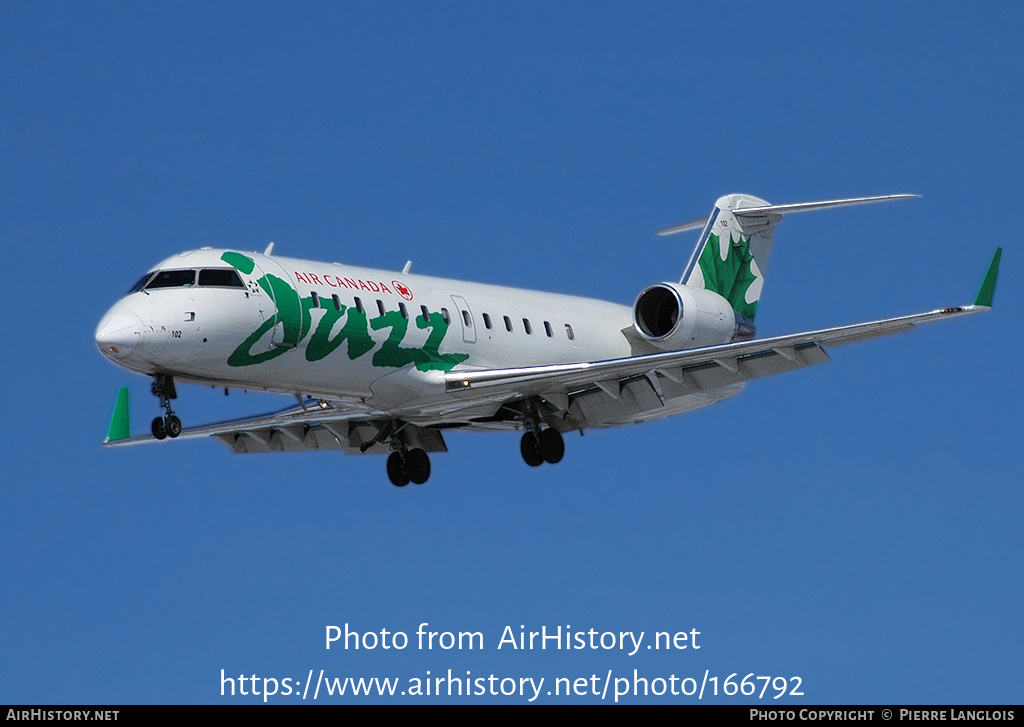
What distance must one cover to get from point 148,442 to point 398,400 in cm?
608

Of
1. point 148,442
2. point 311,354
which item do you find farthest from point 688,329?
point 148,442

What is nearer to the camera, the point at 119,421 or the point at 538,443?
the point at 538,443

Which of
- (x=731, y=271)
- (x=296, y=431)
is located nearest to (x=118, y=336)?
(x=296, y=431)

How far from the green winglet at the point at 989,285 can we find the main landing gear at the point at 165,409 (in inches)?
453

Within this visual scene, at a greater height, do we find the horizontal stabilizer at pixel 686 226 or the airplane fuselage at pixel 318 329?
the horizontal stabilizer at pixel 686 226

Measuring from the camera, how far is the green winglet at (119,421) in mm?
29547

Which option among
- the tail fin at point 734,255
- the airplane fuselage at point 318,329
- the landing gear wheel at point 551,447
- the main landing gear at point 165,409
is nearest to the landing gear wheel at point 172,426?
the main landing gear at point 165,409

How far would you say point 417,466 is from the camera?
91.9ft

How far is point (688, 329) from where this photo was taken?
28.4 m

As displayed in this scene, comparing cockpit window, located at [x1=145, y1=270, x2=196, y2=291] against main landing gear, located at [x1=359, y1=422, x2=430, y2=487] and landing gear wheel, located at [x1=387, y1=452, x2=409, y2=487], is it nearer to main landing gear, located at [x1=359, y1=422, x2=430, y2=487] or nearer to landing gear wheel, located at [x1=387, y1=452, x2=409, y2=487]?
main landing gear, located at [x1=359, y1=422, x2=430, y2=487]

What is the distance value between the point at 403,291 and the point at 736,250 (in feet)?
26.9

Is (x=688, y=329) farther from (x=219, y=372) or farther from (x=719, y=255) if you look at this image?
(x=219, y=372)

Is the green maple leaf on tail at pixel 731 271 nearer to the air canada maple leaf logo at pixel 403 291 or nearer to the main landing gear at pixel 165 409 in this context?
the air canada maple leaf logo at pixel 403 291

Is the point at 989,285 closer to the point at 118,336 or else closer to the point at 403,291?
the point at 403,291
